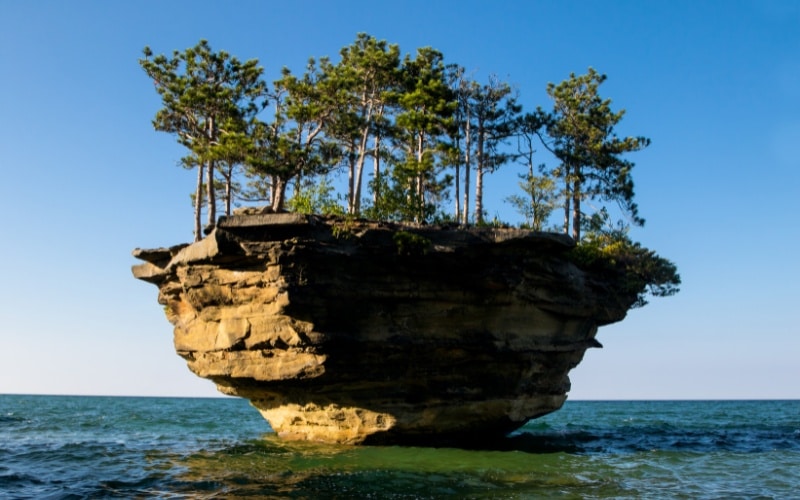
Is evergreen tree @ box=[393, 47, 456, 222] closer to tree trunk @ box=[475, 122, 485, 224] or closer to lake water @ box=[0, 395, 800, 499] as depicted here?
tree trunk @ box=[475, 122, 485, 224]

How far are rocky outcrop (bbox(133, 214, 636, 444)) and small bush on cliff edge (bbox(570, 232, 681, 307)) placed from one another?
79cm

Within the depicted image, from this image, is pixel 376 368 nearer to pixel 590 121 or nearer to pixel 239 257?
pixel 239 257

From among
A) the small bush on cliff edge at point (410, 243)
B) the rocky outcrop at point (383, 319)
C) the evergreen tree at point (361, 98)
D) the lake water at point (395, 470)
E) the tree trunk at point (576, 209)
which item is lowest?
the lake water at point (395, 470)

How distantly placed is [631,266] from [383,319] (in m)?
9.93

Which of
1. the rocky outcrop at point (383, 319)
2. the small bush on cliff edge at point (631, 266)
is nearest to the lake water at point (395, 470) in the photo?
the rocky outcrop at point (383, 319)

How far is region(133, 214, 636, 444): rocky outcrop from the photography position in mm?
18516

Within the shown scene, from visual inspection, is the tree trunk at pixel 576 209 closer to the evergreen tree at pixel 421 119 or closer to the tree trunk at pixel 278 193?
the evergreen tree at pixel 421 119

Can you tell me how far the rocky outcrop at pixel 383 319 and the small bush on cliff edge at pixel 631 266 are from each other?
0.79 m

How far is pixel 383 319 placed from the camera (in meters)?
19.6

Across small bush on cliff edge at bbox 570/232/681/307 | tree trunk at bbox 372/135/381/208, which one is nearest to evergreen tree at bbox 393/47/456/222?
tree trunk at bbox 372/135/381/208

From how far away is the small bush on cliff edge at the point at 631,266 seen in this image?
23016 millimetres

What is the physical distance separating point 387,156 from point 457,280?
9148mm

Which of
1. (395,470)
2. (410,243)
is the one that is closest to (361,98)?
(410,243)

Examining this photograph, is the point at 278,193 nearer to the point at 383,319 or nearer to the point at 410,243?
the point at 383,319
